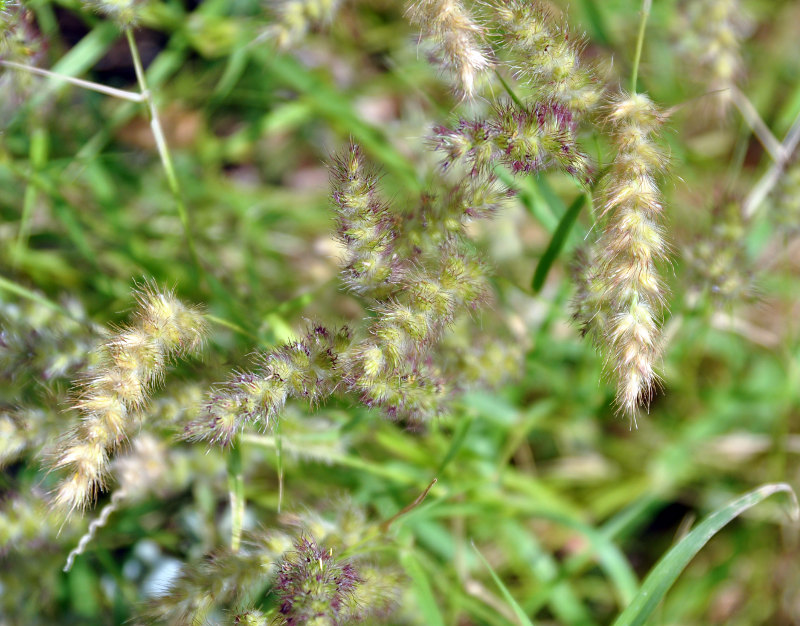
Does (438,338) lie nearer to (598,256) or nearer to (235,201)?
(598,256)

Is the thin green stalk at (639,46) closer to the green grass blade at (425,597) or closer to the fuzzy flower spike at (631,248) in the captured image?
the fuzzy flower spike at (631,248)

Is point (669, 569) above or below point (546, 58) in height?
below

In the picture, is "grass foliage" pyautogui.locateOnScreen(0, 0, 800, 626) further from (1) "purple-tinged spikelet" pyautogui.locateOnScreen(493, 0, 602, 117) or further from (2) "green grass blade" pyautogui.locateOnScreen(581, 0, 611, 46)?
(2) "green grass blade" pyautogui.locateOnScreen(581, 0, 611, 46)

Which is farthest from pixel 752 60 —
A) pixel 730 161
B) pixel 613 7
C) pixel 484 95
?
pixel 484 95

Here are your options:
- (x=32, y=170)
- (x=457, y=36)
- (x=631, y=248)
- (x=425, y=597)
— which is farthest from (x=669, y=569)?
(x=32, y=170)

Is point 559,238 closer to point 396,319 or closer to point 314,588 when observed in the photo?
point 396,319

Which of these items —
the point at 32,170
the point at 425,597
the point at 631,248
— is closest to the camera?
the point at 631,248
